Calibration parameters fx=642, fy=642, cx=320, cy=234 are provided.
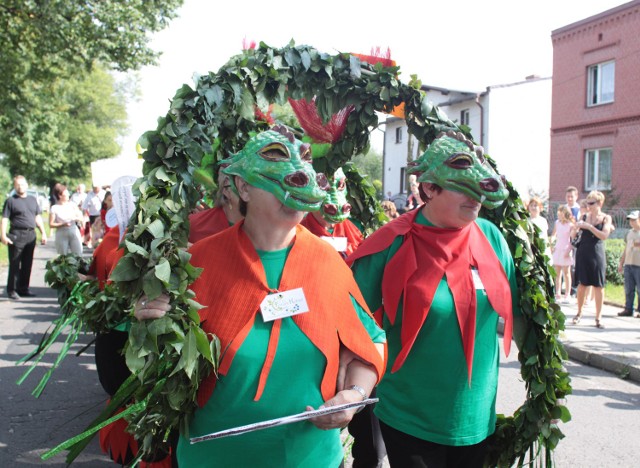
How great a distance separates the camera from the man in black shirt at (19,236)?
37.6 feet

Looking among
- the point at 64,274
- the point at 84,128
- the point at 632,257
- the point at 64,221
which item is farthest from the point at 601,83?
the point at 84,128

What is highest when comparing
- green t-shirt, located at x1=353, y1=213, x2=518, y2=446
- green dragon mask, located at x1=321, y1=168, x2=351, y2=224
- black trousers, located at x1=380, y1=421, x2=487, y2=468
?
green dragon mask, located at x1=321, y1=168, x2=351, y2=224

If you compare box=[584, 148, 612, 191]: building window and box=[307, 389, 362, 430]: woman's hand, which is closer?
box=[307, 389, 362, 430]: woman's hand

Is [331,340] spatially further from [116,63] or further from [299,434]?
[116,63]

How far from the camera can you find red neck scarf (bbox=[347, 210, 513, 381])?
2916 millimetres

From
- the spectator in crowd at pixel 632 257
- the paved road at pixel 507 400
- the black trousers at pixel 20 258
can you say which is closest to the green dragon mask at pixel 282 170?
the paved road at pixel 507 400

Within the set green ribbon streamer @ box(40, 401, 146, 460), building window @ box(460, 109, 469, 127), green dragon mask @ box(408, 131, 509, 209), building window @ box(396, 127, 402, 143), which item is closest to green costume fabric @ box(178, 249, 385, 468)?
green ribbon streamer @ box(40, 401, 146, 460)

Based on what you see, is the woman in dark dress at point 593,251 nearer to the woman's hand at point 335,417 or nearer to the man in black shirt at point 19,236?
the woman's hand at point 335,417

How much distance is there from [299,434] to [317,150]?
255cm

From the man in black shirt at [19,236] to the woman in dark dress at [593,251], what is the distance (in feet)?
30.3

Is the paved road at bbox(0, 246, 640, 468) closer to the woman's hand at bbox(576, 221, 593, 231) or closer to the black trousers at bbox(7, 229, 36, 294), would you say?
the woman's hand at bbox(576, 221, 593, 231)

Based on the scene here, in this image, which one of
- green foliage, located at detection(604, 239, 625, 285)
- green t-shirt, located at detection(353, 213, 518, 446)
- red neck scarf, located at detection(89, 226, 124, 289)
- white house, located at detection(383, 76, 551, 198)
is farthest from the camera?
white house, located at detection(383, 76, 551, 198)

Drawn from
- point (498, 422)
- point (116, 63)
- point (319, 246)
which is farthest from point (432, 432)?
point (116, 63)

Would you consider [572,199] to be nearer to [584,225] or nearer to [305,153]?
[584,225]
